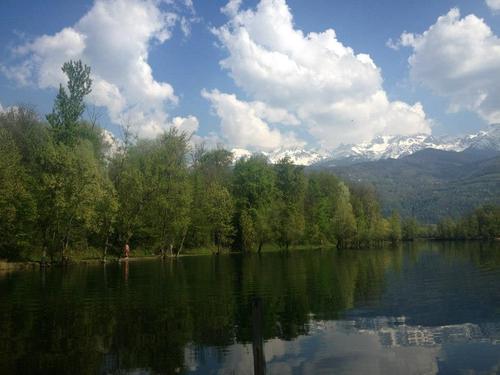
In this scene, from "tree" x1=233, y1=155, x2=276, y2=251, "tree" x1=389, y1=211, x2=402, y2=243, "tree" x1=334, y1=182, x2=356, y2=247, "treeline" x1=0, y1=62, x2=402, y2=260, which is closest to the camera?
"treeline" x1=0, y1=62, x2=402, y2=260

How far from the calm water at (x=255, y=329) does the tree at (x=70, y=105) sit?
158 feet

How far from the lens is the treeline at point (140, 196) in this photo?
62781 mm

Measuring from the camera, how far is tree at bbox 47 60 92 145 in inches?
3145

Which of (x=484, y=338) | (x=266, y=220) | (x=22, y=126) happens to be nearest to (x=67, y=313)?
(x=484, y=338)

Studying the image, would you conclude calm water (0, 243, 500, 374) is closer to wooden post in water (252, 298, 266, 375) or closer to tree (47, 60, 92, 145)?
wooden post in water (252, 298, 266, 375)

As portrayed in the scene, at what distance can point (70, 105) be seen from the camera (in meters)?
81.4

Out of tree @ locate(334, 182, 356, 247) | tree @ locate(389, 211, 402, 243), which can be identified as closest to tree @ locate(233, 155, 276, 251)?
tree @ locate(334, 182, 356, 247)

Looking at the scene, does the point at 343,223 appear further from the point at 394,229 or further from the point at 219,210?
the point at 219,210

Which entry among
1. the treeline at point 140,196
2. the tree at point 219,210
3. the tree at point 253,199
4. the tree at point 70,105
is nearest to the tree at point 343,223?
the treeline at point 140,196

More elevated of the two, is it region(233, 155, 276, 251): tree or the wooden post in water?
region(233, 155, 276, 251): tree

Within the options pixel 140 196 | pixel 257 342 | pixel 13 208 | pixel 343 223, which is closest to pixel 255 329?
pixel 257 342

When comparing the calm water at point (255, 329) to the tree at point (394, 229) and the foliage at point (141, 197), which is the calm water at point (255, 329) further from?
the tree at point (394, 229)

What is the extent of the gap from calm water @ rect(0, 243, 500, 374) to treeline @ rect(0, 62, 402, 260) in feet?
90.9

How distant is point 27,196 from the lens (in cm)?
5928
